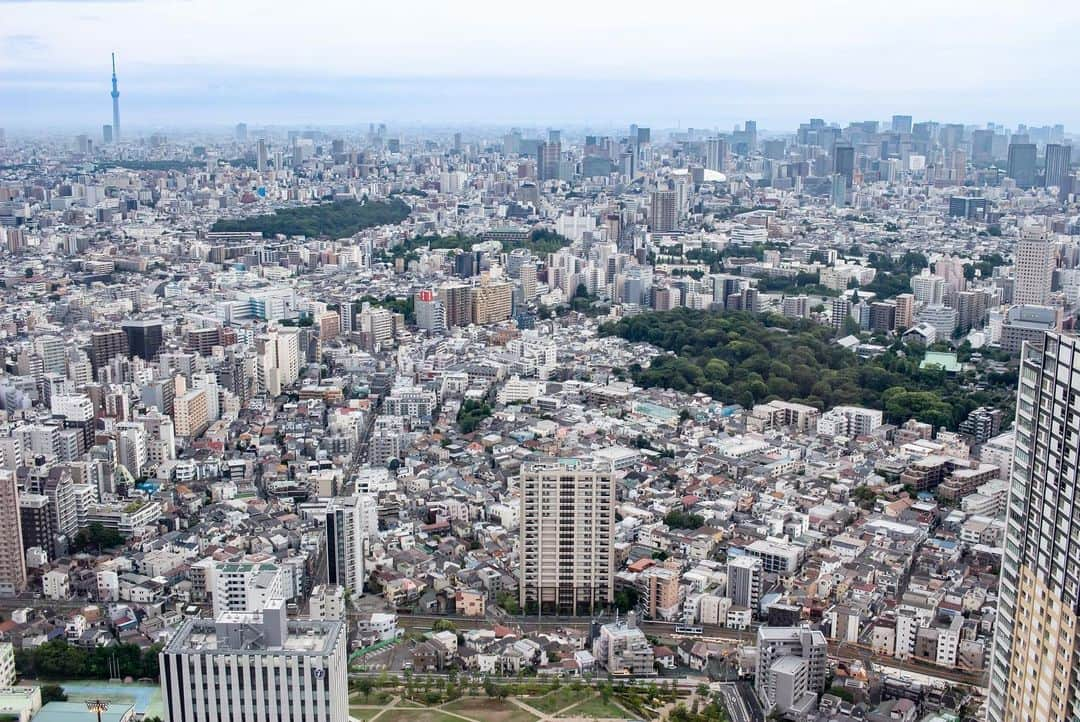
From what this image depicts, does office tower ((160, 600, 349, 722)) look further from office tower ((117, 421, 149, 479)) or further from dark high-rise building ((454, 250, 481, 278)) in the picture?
dark high-rise building ((454, 250, 481, 278))

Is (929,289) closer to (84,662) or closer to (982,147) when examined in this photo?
(84,662)

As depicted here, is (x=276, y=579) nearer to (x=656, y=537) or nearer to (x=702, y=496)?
(x=656, y=537)

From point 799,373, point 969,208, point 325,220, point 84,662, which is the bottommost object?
point 84,662

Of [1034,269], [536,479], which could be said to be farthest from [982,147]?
[536,479]

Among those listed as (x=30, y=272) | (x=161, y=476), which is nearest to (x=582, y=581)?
(x=161, y=476)

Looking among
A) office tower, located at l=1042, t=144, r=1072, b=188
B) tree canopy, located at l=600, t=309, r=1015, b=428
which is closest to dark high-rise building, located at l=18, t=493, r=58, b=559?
tree canopy, located at l=600, t=309, r=1015, b=428

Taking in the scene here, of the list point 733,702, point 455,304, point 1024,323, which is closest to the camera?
point 733,702
